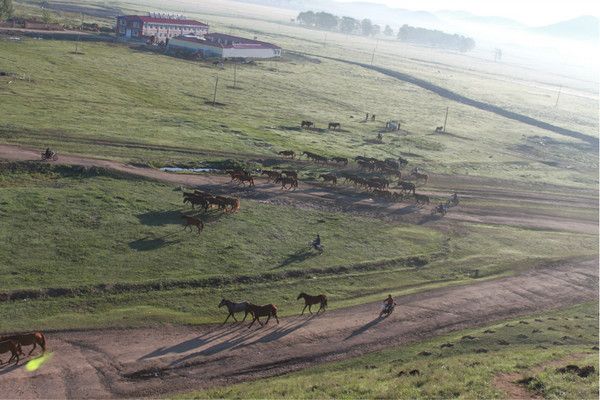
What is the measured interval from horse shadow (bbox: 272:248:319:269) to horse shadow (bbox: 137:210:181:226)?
26.8 feet

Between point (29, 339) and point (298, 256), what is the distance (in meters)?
18.7

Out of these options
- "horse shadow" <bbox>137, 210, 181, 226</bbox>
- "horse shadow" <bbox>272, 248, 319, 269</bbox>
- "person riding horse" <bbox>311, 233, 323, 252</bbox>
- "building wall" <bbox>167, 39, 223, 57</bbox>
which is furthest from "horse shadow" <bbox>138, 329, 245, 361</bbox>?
"building wall" <bbox>167, 39, 223, 57</bbox>

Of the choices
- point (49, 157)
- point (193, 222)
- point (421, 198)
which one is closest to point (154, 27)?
point (49, 157)

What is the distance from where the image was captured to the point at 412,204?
56.8 metres

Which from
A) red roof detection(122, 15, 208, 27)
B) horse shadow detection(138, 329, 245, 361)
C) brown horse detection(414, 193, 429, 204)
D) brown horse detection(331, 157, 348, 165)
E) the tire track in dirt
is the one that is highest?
red roof detection(122, 15, 208, 27)

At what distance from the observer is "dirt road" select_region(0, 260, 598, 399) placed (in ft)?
80.0

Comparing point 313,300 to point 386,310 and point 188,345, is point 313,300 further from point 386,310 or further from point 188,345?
point 188,345

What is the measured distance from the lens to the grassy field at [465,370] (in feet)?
77.0

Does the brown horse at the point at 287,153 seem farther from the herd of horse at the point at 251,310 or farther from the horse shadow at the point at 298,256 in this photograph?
the herd of horse at the point at 251,310

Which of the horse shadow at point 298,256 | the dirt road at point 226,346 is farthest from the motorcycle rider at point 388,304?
the horse shadow at point 298,256

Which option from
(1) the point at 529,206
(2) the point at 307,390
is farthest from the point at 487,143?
(2) the point at 307,390

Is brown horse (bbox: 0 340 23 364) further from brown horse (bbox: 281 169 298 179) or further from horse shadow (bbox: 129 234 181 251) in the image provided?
brown horse (bbox: 281 169 298 179)

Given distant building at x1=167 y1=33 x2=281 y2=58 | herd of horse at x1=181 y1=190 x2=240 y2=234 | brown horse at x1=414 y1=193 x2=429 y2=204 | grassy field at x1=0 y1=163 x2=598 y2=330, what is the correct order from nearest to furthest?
1. grassy field at x1=0 y1=163 x2=598 y2=330
2. herd of horse at x1=181 y1=190 x2=240 y2=234
3. brown horse at x1=414 y1=193 x2=429 y2=204
4. distant building at x1=167 y1=33 x2=281 y2=58

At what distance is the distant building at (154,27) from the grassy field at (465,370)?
440 ft
